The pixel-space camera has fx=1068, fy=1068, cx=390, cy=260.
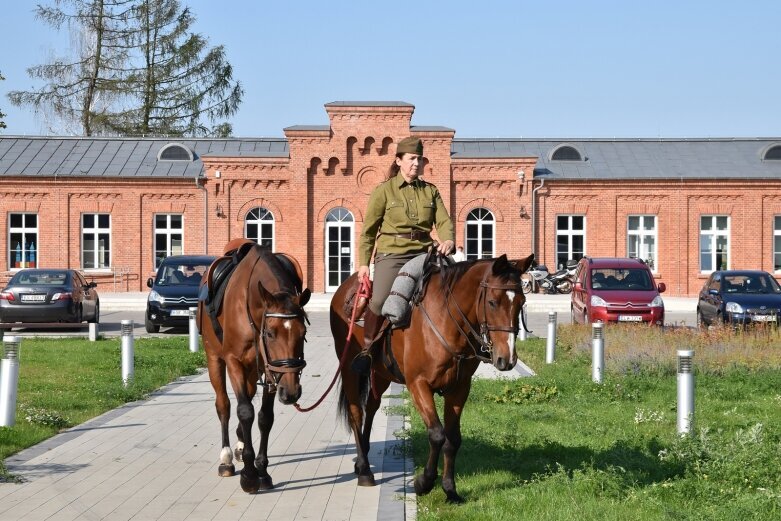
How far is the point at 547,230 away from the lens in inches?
1737

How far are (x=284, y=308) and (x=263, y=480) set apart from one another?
1.53 metres

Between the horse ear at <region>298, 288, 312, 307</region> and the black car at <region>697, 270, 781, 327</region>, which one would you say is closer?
the horse ear at <region>298, 288, 312, 307</region>

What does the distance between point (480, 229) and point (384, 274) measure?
35.9 meters

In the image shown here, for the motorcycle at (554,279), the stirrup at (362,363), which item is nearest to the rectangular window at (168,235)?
the motorcycle at (554,279)

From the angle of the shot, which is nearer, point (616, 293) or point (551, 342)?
point (551, 342)

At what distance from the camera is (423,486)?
7828mm

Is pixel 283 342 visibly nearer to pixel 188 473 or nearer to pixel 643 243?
pixel 188 473

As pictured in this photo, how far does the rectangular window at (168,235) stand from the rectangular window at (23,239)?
16.0 feet

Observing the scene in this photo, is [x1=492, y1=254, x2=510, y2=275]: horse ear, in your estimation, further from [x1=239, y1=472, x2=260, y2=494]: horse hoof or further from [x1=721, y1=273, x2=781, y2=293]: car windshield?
[x1=721, y1=273, x2=781, y2=293]: car windshield

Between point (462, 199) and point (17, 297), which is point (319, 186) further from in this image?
point (17, 297)

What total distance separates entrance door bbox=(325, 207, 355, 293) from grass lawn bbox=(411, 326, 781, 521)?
26.3m

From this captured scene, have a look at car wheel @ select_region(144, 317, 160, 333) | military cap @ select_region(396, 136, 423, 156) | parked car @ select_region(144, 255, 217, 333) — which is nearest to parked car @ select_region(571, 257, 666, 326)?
parked car @ select_region(144, 255, 217, 333)

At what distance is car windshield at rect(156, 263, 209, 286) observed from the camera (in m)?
26.5

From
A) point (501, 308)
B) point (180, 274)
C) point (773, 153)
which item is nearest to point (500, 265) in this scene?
point (501, 308)
